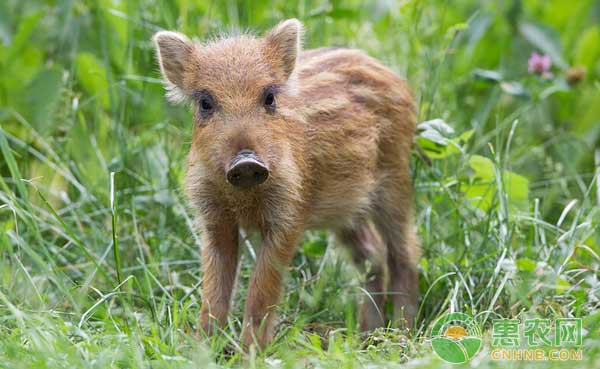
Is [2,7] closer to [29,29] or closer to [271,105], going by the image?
[29,29]

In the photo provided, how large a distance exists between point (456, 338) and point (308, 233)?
2.09 meters

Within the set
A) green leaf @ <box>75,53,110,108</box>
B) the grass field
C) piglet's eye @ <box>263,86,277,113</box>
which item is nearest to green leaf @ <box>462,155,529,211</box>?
the grass field

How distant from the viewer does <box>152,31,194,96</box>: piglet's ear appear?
5.11 m

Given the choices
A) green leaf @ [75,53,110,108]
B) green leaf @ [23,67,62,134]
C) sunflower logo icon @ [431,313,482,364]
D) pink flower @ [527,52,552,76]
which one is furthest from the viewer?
pink flower @ [527,52,552,76]

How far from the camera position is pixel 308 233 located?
626 centimetres

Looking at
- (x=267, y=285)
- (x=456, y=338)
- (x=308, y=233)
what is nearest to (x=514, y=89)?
(x=308, y=233)

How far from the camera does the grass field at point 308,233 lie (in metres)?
4.39

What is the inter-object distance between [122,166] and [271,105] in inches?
57.9

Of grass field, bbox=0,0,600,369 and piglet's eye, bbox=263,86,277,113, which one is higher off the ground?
piglet's eye, bbox=263,86,277,113

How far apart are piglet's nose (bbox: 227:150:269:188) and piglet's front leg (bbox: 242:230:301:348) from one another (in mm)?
544

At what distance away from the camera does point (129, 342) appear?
405 centimetres

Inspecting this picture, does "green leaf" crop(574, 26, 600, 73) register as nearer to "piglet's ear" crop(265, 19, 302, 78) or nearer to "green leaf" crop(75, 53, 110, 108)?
"piglet's ear" crop(265, 19, 302, 78)

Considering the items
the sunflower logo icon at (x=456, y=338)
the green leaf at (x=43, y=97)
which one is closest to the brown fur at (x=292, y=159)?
the sunflower logo icon at (x=456, y=338)

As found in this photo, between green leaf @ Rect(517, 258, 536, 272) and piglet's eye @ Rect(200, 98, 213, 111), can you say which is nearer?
piglet's eye @ Rect(200, 98, 213, 111)
